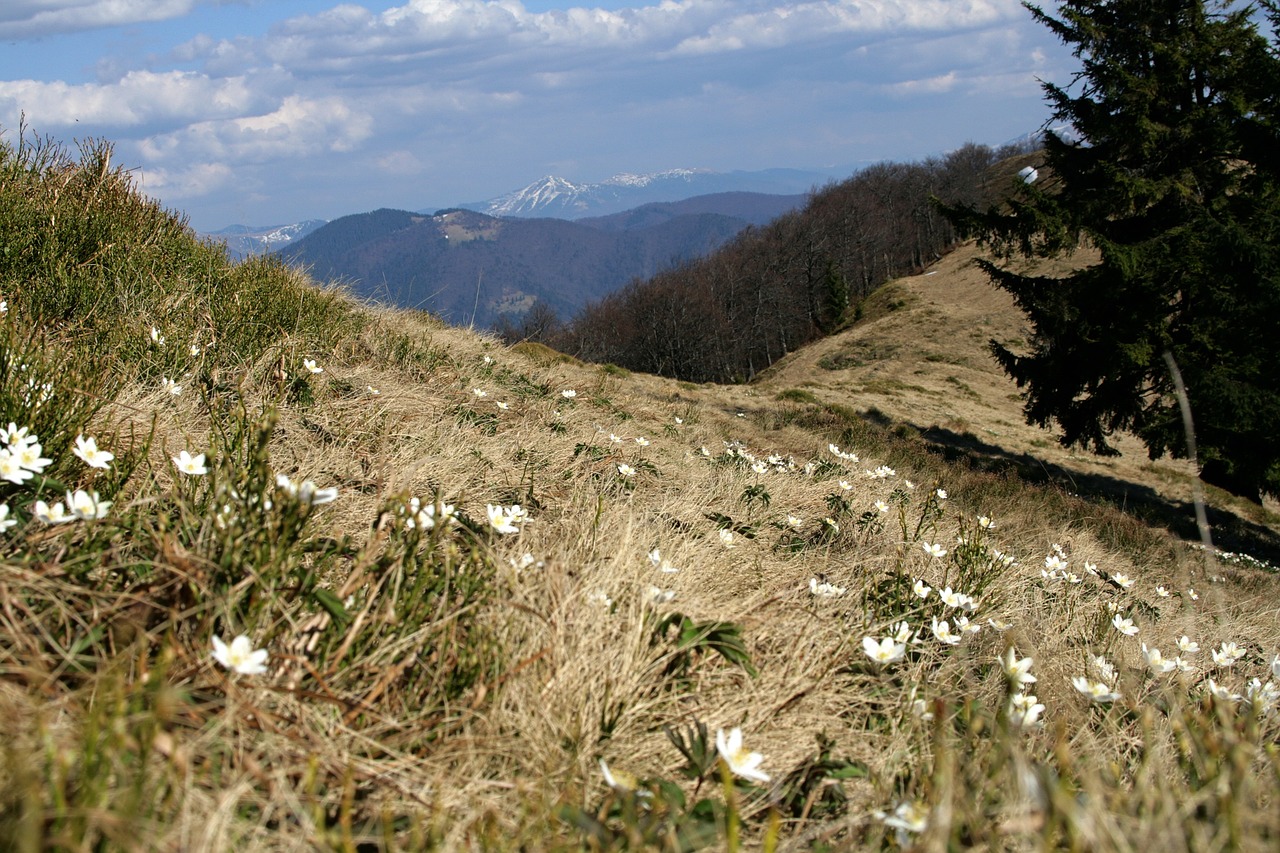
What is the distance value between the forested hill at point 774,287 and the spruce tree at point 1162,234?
4258 centimetres

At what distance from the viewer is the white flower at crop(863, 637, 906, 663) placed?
2.15 m

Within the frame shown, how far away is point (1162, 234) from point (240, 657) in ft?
48.7

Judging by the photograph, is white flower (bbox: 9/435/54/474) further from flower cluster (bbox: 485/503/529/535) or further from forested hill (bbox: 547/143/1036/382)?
forested hill (bbox: 547/143/1036/382)

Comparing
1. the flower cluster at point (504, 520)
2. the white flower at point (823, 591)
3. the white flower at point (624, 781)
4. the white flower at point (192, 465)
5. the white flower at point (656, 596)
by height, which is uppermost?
the white flower at point (192, 465)

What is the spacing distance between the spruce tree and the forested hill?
140 feet

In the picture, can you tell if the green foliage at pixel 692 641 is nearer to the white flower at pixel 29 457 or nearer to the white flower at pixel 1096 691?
the white flower at pixel 1096 691

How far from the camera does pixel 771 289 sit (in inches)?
2534

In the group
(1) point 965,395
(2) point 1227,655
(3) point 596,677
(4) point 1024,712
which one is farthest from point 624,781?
(1) point 965,395

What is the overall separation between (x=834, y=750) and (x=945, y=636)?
71cm

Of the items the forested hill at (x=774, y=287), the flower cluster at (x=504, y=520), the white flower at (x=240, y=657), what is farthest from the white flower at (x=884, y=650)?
the forested hill at (x=774, y=287)

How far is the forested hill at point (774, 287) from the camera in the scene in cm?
6197

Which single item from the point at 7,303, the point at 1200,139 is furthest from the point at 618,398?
the point at 1200,139

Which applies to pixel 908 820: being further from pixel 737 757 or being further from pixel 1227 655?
pixel 1227 655

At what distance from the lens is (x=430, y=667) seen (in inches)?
70.4
